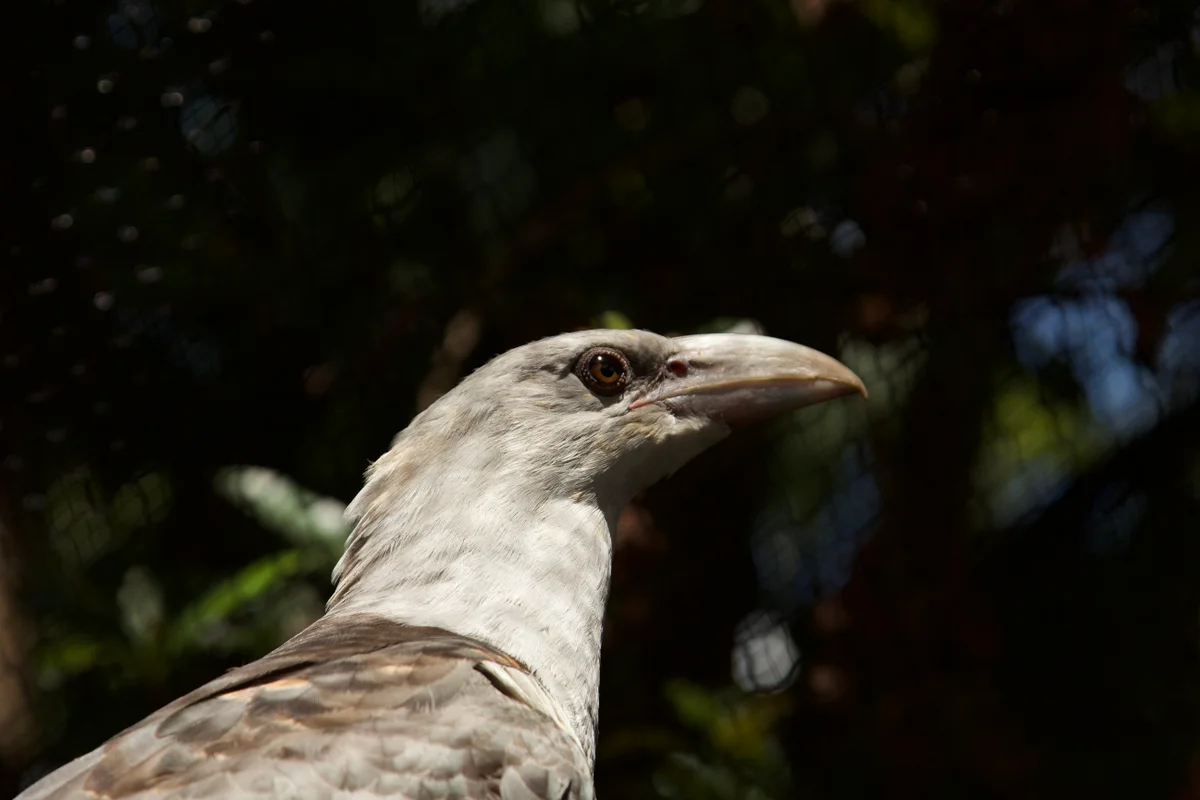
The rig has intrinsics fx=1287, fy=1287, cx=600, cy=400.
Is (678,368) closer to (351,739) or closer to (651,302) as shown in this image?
(351,739)

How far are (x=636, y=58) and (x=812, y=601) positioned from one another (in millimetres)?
1713

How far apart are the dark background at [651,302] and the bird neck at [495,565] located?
0.77 meters

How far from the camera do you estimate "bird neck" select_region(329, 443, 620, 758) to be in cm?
224

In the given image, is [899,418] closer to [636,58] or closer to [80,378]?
[636,58]

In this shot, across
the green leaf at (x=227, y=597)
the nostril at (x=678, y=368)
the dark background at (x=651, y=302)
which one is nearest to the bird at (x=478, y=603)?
the nostril at (x=678, y=368)

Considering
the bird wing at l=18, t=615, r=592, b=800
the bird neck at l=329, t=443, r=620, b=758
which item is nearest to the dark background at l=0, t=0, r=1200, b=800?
the bird neck at l=329, t=443, r=620, b=758

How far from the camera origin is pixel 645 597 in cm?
364

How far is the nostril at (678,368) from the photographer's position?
103 inches

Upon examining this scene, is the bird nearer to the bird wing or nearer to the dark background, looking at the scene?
the bird wing

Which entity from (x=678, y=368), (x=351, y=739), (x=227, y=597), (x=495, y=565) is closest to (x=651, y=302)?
(x=678, y=368)

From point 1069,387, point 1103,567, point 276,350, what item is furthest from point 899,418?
point 276,350

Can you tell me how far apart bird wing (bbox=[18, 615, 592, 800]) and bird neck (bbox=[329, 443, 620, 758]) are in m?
0.18

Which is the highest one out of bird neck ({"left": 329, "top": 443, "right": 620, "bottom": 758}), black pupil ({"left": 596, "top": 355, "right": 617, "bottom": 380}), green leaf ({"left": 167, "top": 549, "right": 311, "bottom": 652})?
black pupil ({"left": 596, "top": 355, "right": 617, "bottom": 380})

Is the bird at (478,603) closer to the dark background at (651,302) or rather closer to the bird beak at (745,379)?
the bird beak at (745,379)
